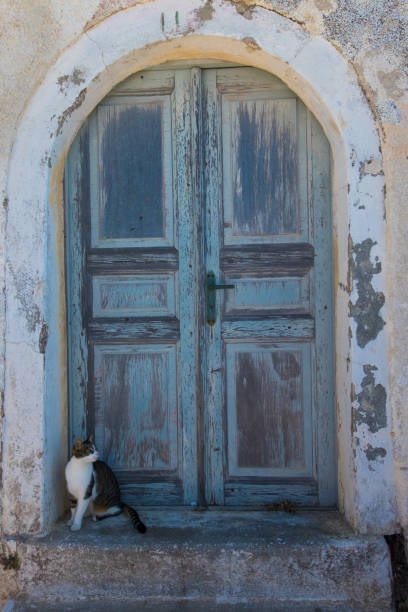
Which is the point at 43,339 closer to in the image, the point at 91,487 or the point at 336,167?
the point at 91,487

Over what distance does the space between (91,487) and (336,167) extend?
81.2 inches

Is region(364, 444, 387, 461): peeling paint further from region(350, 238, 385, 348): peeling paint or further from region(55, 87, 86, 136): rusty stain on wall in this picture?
region(55, 87, 86, 136): rusty stain on wall

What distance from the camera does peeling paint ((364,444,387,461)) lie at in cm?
286

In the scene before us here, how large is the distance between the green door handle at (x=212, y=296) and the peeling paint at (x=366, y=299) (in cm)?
73

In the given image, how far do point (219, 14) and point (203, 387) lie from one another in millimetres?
1931

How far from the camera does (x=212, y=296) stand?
3297 millimetres

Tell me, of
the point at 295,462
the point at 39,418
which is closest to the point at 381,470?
the point at 295,462

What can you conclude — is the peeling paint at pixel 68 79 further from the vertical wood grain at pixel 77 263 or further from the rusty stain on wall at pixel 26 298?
the rusty stain on wall at pixel 26 298

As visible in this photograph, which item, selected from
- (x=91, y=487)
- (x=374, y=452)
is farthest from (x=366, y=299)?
(x=91, y=487)

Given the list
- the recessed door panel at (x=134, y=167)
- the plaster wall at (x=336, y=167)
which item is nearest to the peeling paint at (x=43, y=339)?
the plaster wall at (x=336, y=167)

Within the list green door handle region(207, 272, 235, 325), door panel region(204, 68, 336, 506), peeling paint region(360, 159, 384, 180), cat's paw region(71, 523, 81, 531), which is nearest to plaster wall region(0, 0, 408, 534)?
peeling paint region(360, 159, 384, 180)

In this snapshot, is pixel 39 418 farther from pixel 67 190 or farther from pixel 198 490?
pixel 67 190

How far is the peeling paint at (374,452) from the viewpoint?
2.86m

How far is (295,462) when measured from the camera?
3.28 m
